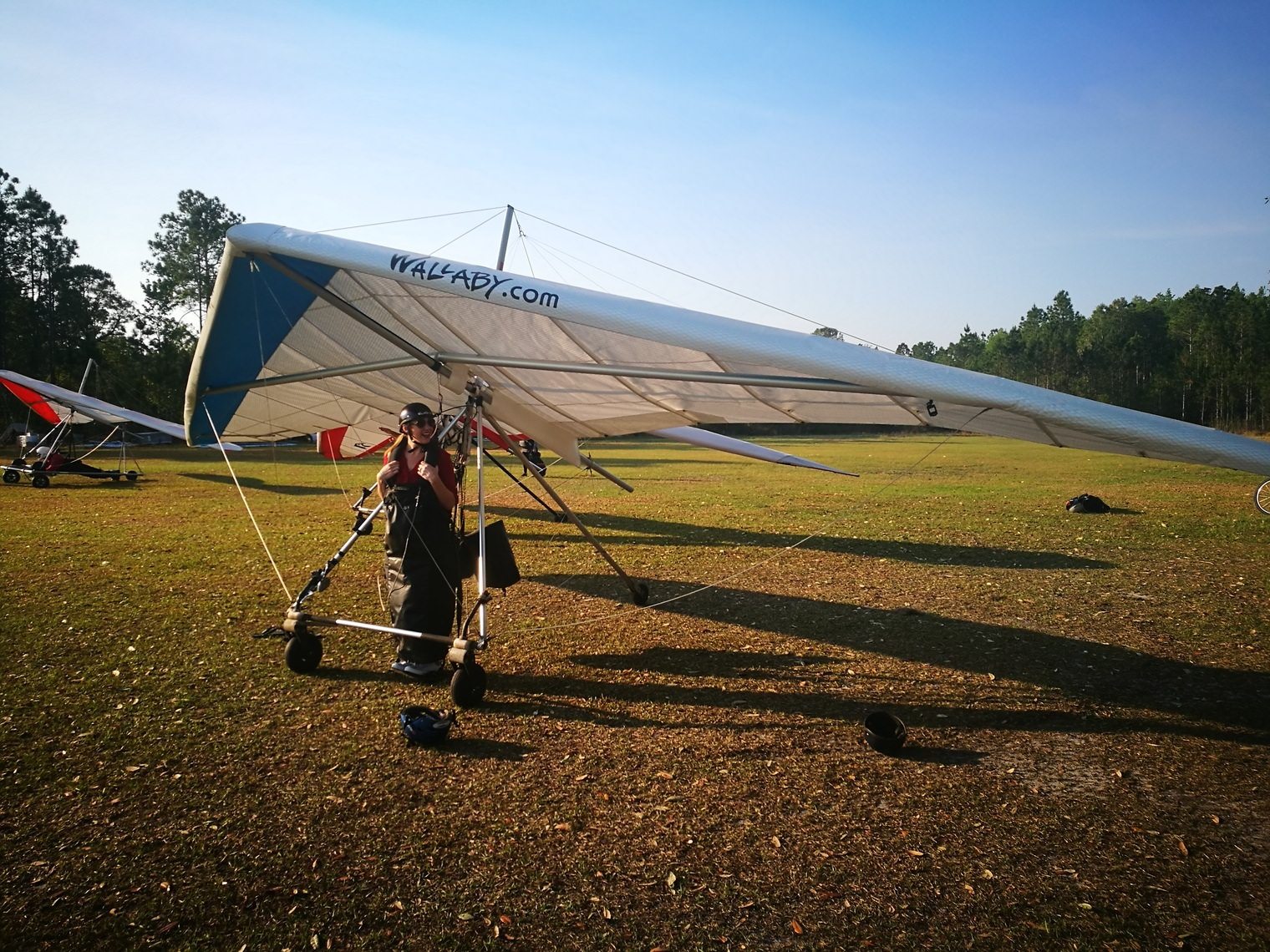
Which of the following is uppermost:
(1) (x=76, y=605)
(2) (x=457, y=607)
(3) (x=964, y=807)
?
(2) (x=457, y=607)

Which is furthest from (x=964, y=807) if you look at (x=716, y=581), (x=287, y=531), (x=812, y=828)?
(x=287, y=531)

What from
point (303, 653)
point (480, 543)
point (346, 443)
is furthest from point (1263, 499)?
point (346, 443)

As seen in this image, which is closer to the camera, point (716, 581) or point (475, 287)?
point (475, 287)

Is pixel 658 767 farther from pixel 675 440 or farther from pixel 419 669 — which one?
pixel 675 440

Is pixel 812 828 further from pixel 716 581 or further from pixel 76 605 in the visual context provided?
pixel 76 605

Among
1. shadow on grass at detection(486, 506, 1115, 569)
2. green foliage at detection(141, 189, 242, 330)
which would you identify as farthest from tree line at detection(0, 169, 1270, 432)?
shadow on grass at detection(486, 506, 1115, 569)

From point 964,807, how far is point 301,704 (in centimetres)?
410

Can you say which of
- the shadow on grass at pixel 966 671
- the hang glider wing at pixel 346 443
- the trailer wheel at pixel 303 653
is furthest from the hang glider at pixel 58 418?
the shadow on grass at pixel 966 671

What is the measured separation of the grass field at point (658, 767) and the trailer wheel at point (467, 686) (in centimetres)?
16

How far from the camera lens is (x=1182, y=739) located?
15.4 ft

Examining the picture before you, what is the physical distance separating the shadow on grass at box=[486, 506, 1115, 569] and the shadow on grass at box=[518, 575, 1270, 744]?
3412mm

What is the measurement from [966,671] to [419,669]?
4281 mm

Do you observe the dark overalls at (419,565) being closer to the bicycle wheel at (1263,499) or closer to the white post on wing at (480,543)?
the white post on wing at (480,543)

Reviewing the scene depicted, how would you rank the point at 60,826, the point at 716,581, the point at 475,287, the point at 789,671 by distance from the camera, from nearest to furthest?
the point at 60,826
the point at 475,287
the point at 789,671
the point at 716,581
